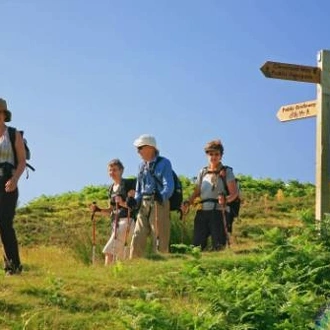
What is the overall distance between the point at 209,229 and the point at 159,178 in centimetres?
105

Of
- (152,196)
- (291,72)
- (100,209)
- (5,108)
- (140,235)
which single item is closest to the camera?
(5,108)

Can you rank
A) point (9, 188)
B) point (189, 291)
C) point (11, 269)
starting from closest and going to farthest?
point (189, 291) < point (9, 188) < point (11, 269)

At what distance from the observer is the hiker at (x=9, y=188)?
351 inches

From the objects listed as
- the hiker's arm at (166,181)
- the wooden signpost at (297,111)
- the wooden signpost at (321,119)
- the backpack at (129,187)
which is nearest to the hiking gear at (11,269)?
the backpack at (129,187)

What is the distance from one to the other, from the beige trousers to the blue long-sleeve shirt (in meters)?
0.19

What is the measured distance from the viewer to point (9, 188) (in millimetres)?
8812

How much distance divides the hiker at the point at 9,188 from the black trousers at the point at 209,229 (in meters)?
2.65

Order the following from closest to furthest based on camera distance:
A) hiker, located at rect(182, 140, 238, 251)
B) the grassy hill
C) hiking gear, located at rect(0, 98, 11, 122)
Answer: the grassy hill, hiking gear, located at rect(0, 98, 11, 122), hiker, located at rect(182, 140, 238, 251)

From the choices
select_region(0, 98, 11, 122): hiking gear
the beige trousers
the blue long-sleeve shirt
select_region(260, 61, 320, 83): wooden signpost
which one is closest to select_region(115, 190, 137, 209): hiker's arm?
the beige trousers

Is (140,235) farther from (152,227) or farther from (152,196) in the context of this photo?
(152,196)

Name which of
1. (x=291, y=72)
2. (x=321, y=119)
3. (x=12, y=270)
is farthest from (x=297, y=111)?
(x=12, y=270)

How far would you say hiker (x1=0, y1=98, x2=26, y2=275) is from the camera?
351 inches

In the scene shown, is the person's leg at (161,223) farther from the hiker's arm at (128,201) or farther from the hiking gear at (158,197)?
the hiker's arm at (128,201)

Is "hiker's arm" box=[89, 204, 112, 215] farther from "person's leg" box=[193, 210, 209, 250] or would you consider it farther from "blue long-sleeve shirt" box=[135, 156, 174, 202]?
"person's leg" box=[193, 210, 209, 250]
